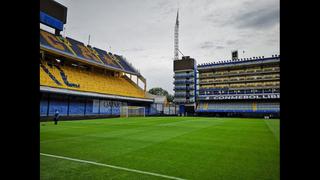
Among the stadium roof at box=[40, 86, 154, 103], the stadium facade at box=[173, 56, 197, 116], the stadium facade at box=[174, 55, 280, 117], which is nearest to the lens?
the stadium roof at box=[40, 86, 154, 103]

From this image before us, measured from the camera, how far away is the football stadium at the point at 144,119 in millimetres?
5664

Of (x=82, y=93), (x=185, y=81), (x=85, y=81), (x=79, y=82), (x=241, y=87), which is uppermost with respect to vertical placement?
(x=185, y=81)

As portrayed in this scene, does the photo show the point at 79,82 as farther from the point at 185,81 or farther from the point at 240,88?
the point at 185,81

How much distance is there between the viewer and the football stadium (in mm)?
5664

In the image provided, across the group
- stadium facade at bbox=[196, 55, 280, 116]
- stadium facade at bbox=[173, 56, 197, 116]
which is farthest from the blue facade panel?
stadium facade at bbox=[173, 56, 197, 116]

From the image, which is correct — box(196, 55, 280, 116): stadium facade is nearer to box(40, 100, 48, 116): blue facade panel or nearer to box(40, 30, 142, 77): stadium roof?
box(40, 30, 142, 77): stadium roof

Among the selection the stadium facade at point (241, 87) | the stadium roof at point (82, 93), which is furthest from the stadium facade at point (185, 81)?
the stadium roof at point (82, 93)

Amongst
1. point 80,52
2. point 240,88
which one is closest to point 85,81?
point 80,52

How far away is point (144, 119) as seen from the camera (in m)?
33.0
